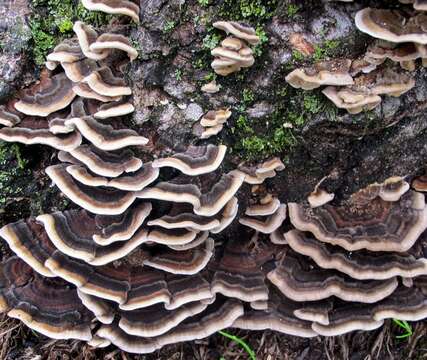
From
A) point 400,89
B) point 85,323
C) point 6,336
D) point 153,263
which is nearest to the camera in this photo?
point 400,89

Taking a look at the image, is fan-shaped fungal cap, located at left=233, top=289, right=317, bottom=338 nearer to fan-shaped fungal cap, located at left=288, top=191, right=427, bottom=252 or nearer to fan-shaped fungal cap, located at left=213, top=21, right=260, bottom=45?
fan-shaped fungal cap, located at left=288, top=191, right=427, bottom=252

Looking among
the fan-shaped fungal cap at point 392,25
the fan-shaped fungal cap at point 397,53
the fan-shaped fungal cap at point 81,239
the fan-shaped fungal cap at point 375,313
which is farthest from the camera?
the fan-shaped fungal cap at point 375,313

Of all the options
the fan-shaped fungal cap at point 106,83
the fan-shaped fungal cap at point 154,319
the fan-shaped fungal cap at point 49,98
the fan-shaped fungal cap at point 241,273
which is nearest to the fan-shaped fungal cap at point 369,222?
the fan-shaped fungal cap at point 241,273

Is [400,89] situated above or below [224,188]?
above

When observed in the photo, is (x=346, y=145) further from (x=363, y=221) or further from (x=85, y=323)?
(x=85, y=323)

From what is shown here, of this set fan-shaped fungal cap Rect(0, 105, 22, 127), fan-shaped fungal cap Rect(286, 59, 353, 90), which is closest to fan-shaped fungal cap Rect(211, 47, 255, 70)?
fan-shaped fungal cap Rect(286, 59, 353, 90)

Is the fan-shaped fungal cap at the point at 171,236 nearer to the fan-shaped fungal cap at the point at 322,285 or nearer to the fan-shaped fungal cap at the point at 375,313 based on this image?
the fan-shaped fungal cap at the point at 322,285

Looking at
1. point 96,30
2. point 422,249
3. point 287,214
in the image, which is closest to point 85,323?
point 287,214

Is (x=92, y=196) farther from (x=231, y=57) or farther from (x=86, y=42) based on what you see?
(x=231, y=57)
